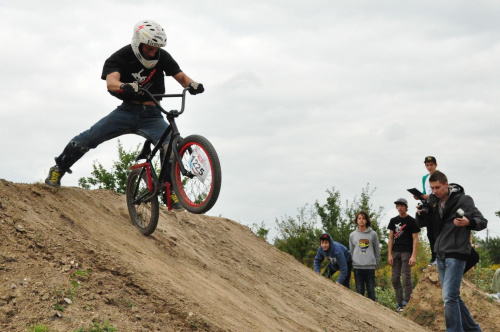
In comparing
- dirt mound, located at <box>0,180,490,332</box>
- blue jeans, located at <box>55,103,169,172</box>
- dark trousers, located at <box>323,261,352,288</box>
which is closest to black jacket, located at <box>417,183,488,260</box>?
dirt mound, located at <box>0,180,490,332</box>

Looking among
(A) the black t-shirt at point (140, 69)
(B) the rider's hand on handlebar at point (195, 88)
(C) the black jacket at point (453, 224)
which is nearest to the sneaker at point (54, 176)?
(A) the black t-shirt at point (140, 69)

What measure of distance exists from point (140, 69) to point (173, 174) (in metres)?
1.61

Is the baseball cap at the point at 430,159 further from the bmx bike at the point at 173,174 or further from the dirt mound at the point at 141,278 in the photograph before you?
the bmx bike at the point at 173,174

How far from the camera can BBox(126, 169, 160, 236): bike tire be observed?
8.76 metres

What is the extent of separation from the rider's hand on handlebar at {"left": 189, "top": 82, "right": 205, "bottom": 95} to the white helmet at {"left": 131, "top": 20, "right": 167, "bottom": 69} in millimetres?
619

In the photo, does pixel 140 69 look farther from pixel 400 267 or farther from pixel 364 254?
pixel 400 267

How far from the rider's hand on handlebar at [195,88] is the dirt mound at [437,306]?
680 centimetres

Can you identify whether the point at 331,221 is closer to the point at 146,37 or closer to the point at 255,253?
the point at 255,253

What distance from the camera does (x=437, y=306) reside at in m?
12.5

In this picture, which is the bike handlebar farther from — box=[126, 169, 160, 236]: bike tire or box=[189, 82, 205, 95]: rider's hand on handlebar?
box=[126, 169, 160, 236]: bike tire

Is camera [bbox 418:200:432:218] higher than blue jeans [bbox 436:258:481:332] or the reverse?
higher

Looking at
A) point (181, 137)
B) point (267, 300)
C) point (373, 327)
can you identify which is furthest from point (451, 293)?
point (181, 137)

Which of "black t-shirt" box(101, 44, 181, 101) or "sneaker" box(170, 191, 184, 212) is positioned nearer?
"sneaker" box(170, 191, 184, 212)

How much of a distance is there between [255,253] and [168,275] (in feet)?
13.8
